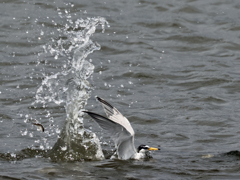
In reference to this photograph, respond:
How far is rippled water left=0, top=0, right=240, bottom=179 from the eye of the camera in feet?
22.0

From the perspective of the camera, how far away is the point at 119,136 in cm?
680

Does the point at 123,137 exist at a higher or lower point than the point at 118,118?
lower

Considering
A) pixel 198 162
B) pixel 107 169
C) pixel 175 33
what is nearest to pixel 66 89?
pixel 107 169

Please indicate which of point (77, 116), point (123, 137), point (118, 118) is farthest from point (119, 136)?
point (77, 116)

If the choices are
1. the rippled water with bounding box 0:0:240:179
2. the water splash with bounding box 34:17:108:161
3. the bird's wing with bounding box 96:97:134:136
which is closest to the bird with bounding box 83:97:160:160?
the bird's wing with bounding box 96:97:134:136

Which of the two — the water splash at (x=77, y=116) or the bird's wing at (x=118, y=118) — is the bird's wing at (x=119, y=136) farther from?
the water splash at (x=77, y=116)

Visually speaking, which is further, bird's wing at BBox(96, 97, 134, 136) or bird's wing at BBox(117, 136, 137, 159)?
bird's wing at BBox(117, 136, 137, 159)

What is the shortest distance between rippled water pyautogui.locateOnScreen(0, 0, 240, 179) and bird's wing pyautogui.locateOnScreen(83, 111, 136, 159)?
0.74 feet

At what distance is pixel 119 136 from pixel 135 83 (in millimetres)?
3958

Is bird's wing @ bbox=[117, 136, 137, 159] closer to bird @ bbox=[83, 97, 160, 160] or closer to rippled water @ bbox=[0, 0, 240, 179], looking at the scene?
bird @ bbox=[83, 97, 160, 160]

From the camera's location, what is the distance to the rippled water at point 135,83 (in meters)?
6.69

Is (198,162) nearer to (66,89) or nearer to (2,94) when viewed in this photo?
(66,89)

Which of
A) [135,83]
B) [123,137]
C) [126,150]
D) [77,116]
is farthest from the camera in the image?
[135,83]

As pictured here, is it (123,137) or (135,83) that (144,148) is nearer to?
(123,137)
